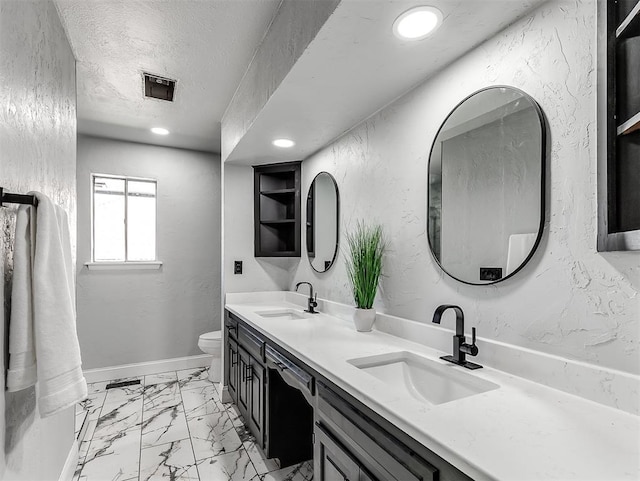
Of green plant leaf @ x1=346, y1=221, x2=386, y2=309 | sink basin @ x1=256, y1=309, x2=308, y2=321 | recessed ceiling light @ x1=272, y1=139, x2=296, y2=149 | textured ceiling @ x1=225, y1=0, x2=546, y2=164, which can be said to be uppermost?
textured ceiling @ x1=225, y1=0, x2=546, y2=164

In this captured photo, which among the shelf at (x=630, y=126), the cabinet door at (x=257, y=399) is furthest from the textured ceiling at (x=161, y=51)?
the cabinet door at (x=257, y=399)

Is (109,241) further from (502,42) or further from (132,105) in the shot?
(502,42)

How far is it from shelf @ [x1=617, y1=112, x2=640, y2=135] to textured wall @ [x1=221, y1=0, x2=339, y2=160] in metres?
0.92

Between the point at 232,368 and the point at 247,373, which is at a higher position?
the point at 247,373

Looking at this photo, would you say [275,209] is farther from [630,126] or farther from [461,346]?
[630,126]

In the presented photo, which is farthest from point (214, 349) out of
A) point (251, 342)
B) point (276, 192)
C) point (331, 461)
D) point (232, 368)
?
point (331, 461)

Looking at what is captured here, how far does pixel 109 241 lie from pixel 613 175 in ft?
13.3

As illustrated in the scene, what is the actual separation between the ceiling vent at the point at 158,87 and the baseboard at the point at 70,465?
235 centimetres

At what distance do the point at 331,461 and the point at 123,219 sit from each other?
135 inches

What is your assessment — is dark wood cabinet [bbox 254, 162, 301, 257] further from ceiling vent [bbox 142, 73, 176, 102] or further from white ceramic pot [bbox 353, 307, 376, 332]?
white ceramic pot [bbox 353, 307, 376, 332]

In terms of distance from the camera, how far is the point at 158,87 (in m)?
2.48

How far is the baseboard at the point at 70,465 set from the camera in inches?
72.0

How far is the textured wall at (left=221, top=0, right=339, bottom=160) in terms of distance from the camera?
1340mm

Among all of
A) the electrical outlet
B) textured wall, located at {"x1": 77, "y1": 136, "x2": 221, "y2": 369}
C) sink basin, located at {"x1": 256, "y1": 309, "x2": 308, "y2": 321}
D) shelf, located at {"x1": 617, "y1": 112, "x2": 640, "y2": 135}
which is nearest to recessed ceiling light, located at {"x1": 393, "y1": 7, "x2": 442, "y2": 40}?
shelf, located at {"x1": 617, "y1": 112, "x2": 640, "y2": 135}
